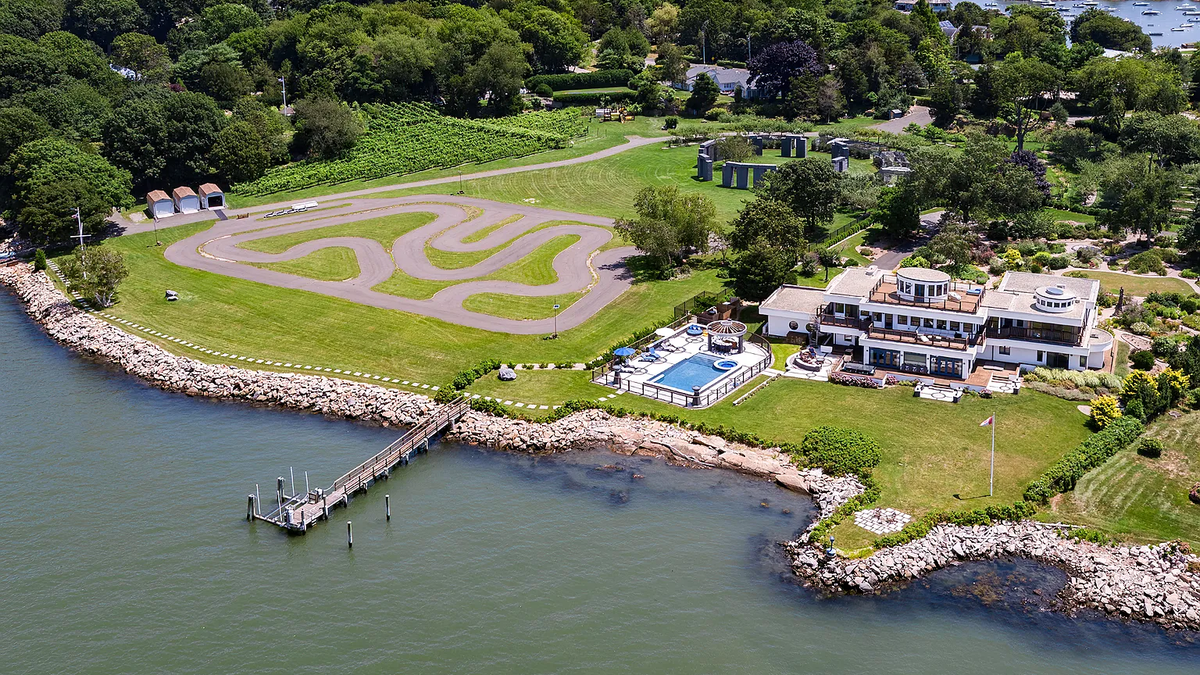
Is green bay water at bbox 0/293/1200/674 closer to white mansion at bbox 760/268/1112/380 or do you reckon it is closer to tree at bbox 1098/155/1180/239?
white mansion at bbox 760/268/1112/380

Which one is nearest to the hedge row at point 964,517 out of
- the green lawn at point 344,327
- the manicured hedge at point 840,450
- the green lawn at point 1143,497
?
the green lawn at point 1143,497

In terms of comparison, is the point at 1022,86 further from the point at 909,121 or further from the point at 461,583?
the point at 461,583

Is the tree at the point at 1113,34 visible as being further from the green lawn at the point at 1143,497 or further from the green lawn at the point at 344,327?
the green lawn at the point at 1143,497

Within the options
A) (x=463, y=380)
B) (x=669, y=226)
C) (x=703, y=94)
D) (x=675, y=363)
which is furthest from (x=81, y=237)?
(x=703, y=94)

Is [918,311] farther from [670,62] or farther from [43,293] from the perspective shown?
[670,62]

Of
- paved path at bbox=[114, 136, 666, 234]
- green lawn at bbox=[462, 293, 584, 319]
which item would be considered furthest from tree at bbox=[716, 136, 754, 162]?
green lawn at bbox=[462, 293, 584, 319]
